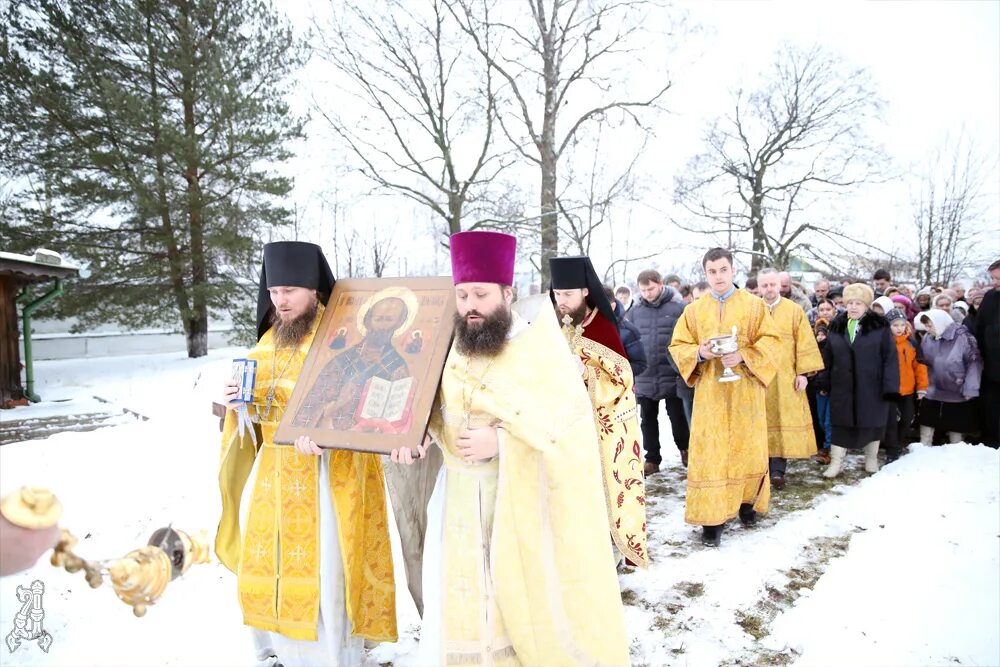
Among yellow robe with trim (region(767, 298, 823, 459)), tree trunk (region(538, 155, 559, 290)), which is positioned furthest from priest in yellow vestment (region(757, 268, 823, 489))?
tree trunk (region(538, 155, 559, 290))

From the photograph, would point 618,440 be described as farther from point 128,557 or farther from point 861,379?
point 861,379

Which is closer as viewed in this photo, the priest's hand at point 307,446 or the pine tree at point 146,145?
the priest's hand at point 307,446

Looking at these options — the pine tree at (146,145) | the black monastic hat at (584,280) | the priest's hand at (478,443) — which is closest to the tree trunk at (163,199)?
the pine tree at (146,145)

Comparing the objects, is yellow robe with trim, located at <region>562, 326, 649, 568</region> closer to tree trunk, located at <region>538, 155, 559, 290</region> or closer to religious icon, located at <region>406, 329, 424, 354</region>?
religious icon, located at <region>406, 329, 424, 354</region>

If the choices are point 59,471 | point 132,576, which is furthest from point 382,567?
point 59,471

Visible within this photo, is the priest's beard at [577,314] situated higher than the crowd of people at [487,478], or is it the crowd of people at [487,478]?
the priest's beard at [577,314]

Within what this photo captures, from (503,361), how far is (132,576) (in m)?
1.53

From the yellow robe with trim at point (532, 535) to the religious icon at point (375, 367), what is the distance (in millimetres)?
250

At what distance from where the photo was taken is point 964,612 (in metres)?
3.37

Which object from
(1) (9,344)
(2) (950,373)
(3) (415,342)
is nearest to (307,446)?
(3) (415,342)

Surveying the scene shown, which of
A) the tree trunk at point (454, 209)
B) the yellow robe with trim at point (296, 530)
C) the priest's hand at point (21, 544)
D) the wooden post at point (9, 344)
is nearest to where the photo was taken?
the priest's hand at point (21, 544)

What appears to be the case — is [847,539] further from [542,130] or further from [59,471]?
[542,130]

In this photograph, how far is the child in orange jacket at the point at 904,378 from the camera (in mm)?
6734

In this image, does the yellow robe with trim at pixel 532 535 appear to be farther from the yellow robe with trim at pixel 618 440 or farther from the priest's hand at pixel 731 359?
the priest's hand at pixel 731 359
